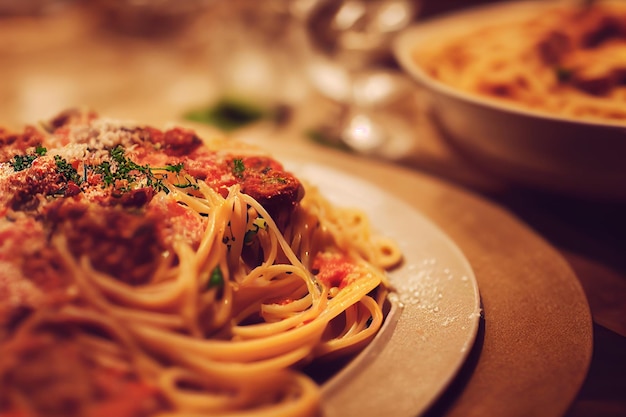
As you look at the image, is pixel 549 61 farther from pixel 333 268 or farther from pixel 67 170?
pixel 67 170

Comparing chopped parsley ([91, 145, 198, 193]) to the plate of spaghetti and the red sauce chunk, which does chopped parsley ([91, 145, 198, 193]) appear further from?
the red sauce chunk

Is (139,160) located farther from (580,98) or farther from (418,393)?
(580,98)

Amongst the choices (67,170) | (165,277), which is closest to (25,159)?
(67,170)

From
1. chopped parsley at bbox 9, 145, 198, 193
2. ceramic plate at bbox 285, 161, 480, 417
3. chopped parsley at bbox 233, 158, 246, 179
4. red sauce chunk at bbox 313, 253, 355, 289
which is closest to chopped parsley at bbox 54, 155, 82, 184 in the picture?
chopped parsley at bbox 9, 145, 198, 193

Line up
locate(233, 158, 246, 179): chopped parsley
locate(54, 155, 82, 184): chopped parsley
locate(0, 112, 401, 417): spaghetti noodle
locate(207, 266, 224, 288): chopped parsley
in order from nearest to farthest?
locate(0, 112, 401, 417): spaghetti noodle, locate(207, 266, 224, 288): chopped parsley, locate(54, 155, 82, 184): chopped parsley, locate(233, 158, 246, 179): chopped parsley

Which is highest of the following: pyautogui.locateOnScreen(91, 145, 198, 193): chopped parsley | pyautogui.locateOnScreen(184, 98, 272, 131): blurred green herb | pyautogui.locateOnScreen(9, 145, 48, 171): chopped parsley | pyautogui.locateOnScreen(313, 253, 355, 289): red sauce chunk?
pyautogui.locateOnScreen(9, 145, 48, 171): chopped parsley
